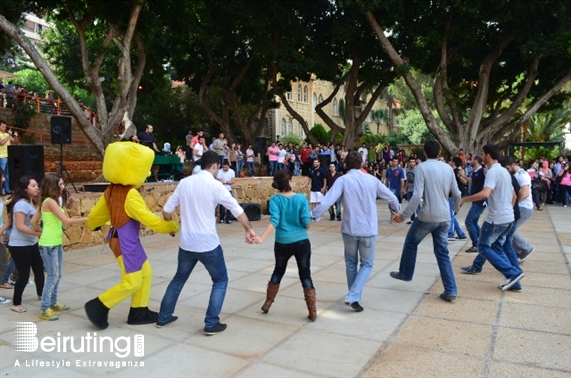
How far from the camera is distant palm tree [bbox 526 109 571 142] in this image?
36.4 meters

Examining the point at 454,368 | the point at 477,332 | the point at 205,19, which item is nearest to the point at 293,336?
the point at 454,368

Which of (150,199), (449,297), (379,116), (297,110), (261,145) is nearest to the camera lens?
(449,297)

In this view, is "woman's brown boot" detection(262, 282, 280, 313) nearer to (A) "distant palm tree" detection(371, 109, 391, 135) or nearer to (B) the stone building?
(B) the stone building

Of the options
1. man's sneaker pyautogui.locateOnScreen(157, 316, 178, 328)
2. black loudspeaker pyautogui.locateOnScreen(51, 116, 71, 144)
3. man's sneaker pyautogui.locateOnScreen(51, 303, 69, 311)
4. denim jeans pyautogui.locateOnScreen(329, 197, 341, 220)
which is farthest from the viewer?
denim jeans pyautogui.locateOnScreen(329, 197, 341, 220)

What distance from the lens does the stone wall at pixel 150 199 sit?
30.9 ft

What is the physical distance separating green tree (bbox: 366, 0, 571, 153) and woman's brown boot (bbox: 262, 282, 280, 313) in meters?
18.6

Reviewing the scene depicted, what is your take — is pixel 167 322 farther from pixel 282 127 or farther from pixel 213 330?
pixel 282 127

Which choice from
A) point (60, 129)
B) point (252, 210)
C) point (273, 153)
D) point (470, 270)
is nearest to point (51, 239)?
point (470, 270)

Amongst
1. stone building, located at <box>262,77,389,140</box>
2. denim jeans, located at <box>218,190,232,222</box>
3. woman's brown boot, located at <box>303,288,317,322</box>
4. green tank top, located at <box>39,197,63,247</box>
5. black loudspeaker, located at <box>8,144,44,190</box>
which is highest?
stone building, located at <box>262,77,389,140</box>

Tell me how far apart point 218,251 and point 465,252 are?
5488 mm

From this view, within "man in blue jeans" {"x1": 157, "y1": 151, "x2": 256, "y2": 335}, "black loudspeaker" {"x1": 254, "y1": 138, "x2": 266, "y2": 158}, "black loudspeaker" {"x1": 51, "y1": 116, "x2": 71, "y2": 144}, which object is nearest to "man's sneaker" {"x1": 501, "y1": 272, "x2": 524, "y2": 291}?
"man in blue jeans" {"x1": 157, "y1": 151, "x2": 256, "y2": 335}

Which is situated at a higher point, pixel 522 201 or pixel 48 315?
pixel 522 201

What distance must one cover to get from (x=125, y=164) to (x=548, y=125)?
126 ft

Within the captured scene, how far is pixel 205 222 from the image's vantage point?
179 inches
